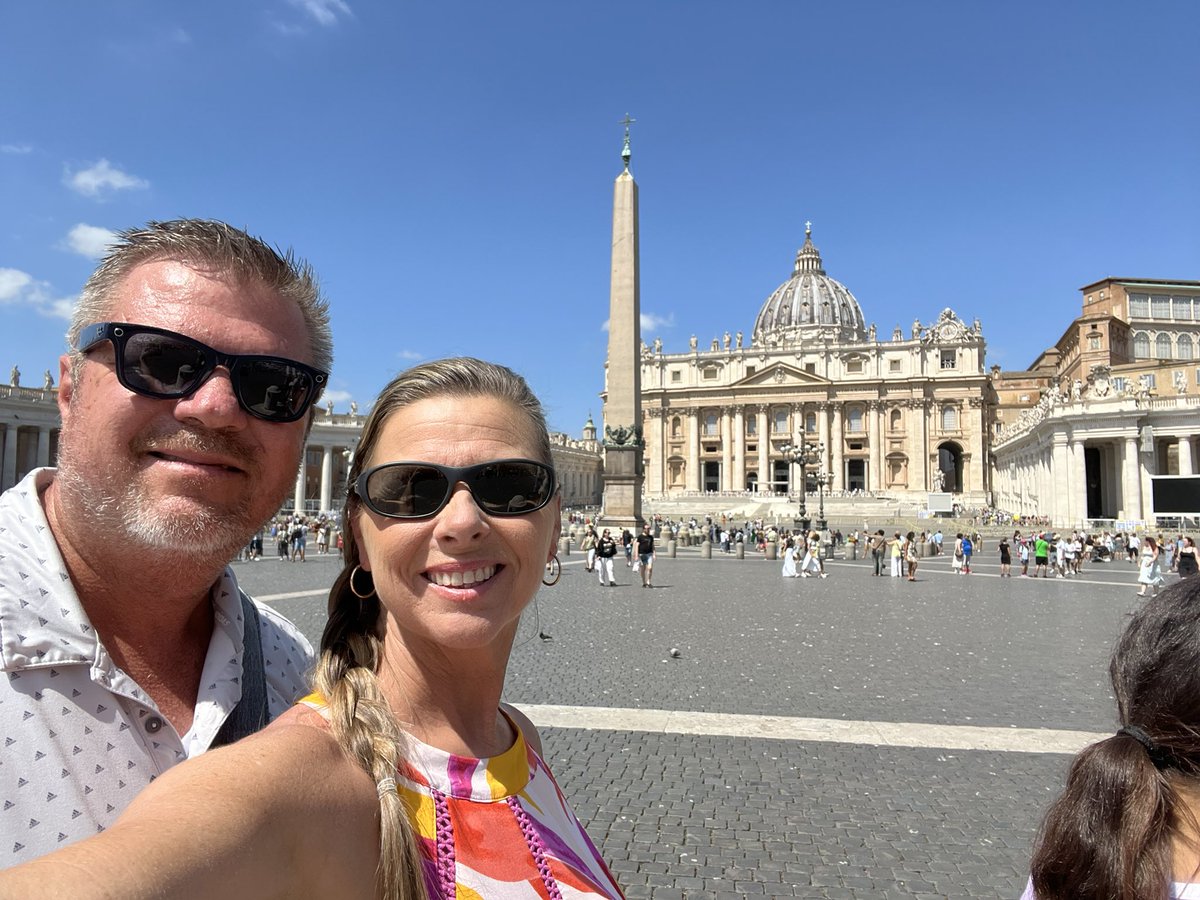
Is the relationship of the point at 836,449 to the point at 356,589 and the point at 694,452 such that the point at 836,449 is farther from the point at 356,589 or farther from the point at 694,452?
the point at 356,589

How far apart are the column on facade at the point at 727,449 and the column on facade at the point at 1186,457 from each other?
3737cm

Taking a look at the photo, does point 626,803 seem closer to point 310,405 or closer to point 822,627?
point 310,405

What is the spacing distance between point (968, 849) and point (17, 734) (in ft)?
13.3

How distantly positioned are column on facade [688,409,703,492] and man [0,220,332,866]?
7212 centimetres

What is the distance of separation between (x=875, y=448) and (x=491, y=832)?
70571mm

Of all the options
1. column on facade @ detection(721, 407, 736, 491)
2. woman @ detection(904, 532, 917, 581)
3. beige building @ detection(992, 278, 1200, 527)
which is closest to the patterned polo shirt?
woman @ detection(904, 532, 917, 581)

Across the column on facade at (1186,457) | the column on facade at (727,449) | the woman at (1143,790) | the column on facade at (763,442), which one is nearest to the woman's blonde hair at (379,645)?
the woman at (1143,790)

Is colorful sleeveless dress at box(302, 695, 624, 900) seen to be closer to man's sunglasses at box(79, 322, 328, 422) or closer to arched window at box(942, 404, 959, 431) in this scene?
man's sunglasses at box(79, 322, 328, 422)

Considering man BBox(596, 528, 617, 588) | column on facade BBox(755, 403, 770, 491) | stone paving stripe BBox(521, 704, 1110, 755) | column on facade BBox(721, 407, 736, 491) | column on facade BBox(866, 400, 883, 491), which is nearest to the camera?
stone paving stripe BBox(521, 704, 1110, 755)

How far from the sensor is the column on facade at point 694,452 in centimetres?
7306

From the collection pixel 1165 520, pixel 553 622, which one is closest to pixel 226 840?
pixel 553 622

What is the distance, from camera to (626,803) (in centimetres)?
422

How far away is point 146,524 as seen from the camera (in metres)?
1.20

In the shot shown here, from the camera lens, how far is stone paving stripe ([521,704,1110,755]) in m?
5.33
